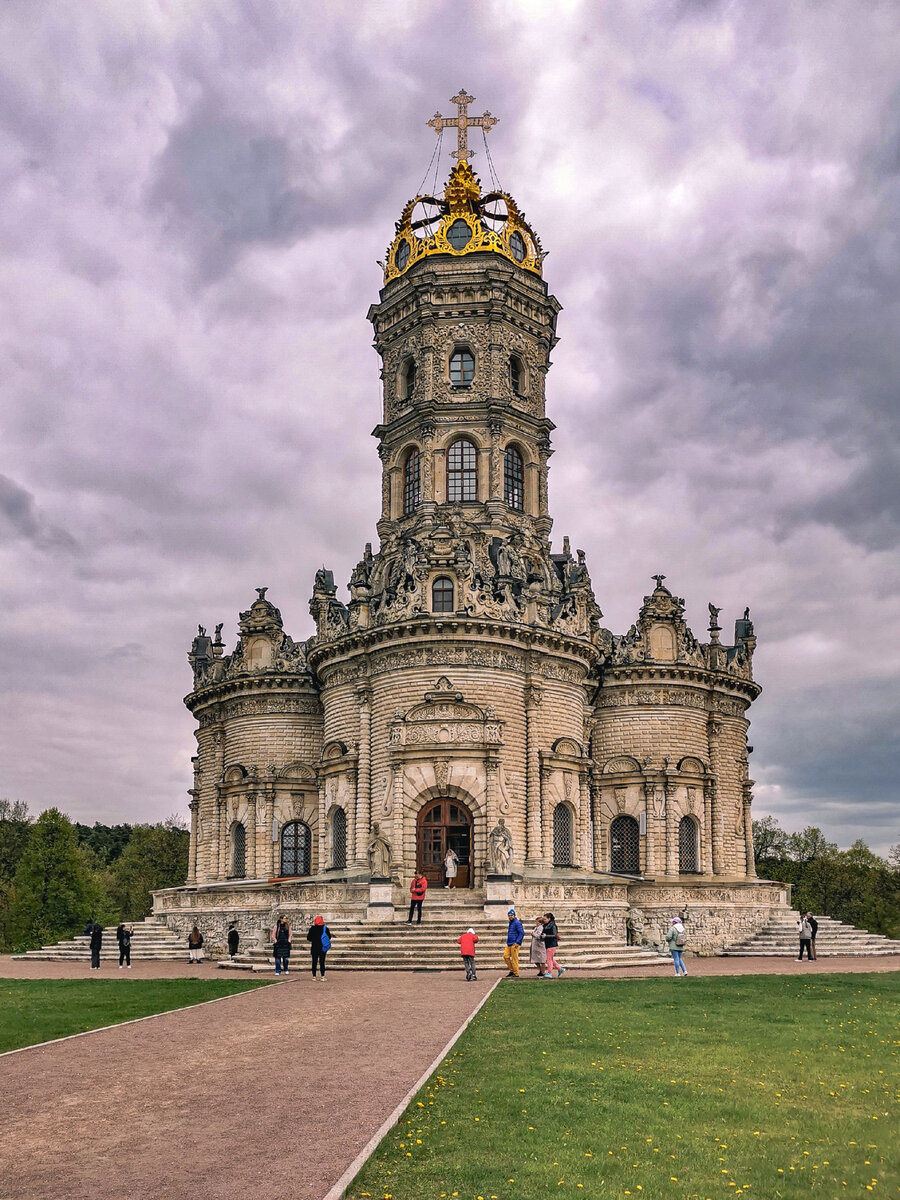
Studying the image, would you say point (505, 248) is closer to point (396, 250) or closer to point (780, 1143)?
point (396, 250)

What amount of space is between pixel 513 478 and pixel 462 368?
5.64 metres

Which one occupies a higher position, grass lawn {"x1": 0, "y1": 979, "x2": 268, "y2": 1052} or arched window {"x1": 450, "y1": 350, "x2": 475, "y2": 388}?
arched window {"x1": 450, "y1": 350, "x2": 475, "y2": 388}

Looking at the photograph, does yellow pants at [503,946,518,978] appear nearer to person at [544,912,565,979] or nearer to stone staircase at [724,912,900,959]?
person at [544,912,565,979]

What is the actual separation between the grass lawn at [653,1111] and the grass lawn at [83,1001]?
6.94m

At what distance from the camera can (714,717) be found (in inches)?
2115

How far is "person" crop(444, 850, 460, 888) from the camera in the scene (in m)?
41.2

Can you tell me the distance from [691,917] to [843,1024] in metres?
28.5

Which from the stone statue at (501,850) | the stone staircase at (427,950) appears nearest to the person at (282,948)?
the stone staircase at (427,950)

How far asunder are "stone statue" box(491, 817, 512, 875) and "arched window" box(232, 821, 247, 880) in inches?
713

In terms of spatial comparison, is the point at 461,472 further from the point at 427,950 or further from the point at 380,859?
the point at 427,950

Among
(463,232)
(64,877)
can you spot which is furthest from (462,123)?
(64,877)

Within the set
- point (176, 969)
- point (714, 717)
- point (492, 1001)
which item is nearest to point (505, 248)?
point (714, 717)

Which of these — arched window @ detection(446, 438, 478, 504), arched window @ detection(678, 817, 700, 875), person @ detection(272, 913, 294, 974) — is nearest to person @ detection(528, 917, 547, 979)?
person @ detection(272, 913, 294, 974)

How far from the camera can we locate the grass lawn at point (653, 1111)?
9.52m
